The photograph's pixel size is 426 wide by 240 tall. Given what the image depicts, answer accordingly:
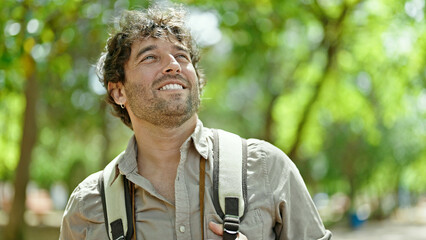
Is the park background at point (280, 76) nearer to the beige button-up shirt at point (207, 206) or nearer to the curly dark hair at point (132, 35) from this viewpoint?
the curly dark hair at point (132, 35)

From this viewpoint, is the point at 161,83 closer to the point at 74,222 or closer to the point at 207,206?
the point at 207,206

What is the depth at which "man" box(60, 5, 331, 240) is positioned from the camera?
2402 mm

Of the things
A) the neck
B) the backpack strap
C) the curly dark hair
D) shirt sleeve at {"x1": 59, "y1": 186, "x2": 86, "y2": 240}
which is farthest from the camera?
the curly dark hair

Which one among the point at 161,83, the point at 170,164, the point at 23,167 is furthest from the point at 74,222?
the point at 23,167

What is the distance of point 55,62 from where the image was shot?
8.27 metres

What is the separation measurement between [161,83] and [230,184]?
1.90 ft

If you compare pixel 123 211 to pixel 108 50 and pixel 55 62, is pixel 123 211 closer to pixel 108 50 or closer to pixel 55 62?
pixel 108 50

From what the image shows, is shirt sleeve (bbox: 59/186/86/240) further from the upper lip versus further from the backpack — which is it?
the upper lip

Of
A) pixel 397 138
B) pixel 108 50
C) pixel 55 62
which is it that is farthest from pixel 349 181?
pixel 108 50

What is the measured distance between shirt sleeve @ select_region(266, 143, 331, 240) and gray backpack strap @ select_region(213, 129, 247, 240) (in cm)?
12

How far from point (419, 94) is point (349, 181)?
41.8 ft

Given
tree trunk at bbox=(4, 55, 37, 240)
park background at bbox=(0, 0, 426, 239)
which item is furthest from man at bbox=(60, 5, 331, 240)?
tree trunk at bbox=(4, 55, 37, 240)

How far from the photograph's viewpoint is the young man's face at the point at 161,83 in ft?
8.46

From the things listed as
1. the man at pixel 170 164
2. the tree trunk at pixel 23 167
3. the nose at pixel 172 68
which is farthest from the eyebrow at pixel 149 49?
the tree trunk at pixel 23 167
